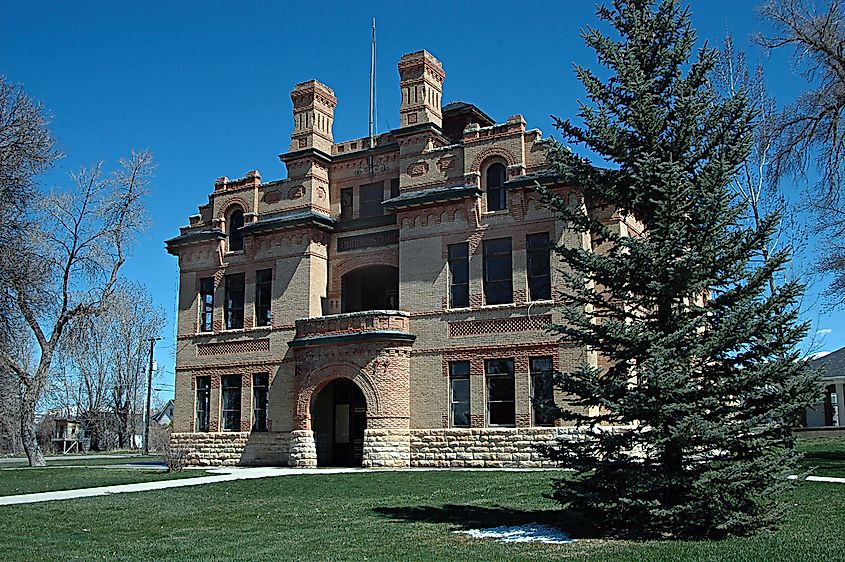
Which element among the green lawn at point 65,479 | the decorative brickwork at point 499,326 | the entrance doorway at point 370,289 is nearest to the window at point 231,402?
the green lawn at point 65,479

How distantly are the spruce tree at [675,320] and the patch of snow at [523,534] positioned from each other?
0.53m

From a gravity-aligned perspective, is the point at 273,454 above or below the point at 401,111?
below

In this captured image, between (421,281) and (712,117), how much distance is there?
1865 centimetres

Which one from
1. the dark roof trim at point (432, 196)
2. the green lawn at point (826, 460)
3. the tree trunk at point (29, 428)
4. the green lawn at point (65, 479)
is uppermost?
the dark roof trim at point (432, 196)

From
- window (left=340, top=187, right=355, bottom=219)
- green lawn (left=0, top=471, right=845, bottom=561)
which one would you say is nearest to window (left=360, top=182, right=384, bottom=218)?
window (left=340, top=187, right=355, bottom=219)

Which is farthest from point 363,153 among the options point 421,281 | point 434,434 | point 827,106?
point 827,106

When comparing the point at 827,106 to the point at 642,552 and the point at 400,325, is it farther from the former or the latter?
the point at 642,552

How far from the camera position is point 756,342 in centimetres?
1083

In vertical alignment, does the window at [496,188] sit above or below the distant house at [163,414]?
above

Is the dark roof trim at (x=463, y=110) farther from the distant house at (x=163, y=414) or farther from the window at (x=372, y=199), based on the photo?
the distant house at (x=163, y=414)

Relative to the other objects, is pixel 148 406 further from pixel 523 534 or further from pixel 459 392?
pixel 523 534

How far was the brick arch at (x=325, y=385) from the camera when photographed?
2856cm

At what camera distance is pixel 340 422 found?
3203cm

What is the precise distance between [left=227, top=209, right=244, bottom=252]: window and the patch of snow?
2473cm
